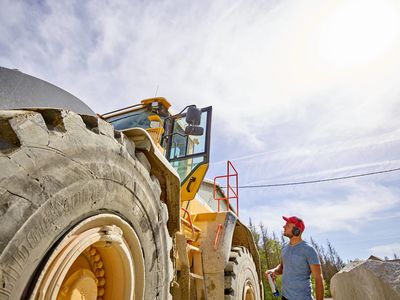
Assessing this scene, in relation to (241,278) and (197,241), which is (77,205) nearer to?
(197,241)

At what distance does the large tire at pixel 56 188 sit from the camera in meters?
1.04

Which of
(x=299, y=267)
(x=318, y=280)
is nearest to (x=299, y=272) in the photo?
(x=299, y=267)

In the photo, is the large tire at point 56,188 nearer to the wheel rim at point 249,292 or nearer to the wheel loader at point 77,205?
the wheel loader at point 77,205

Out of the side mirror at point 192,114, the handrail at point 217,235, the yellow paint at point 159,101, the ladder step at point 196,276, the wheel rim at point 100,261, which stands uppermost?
the yellow paint at point 159,101

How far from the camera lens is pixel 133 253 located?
1754mm

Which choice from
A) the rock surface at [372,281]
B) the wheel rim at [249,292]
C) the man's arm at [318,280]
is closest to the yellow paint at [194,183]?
the wheel rim at [249,292]

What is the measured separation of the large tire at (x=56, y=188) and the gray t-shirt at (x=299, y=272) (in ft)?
7.19

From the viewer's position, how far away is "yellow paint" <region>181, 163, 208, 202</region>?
3.95m

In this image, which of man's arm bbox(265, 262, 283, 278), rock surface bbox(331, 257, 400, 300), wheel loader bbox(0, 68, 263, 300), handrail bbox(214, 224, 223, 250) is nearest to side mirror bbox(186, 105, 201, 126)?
wheel loader bbox(0, 68, 263, 300)

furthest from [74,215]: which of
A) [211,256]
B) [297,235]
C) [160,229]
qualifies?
[297,235]

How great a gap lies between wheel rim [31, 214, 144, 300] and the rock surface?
6.75m

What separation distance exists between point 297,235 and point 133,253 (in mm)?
2640

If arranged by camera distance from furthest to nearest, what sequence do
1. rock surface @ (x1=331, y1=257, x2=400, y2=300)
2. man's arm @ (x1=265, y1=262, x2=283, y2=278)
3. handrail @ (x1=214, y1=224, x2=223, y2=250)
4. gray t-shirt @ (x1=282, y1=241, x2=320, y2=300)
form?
1. rock surface @ (x1=331, y1=257, x2=400, y2=300)
2. man's arm @ (x1=265, y1=262, x2=283, y2=278)
3. handrail @ (x1=214, y1=224, x2=223, y2=250)
4. gray t-shirt @ (x1=282, y1=241, x2=320, y2=300)

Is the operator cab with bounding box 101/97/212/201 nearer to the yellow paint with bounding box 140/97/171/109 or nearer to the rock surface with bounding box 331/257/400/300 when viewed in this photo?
the yellow paint with bounding box 140/97/171/109
